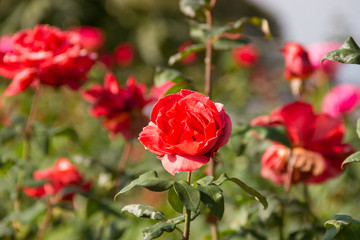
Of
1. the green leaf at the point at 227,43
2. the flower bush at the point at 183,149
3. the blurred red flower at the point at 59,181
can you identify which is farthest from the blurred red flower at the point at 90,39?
the green leaf at the point at 227,43

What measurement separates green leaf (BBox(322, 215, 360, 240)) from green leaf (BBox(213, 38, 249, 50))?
1.21 ft

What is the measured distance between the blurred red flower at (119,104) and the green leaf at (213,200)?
0.51 metres

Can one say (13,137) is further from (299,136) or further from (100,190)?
(299,136)

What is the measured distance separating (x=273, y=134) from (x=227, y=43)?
179mm

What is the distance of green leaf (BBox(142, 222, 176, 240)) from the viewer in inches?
18.6

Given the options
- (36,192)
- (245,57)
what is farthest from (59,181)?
(245,57)

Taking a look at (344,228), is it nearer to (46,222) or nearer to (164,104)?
(164,104)

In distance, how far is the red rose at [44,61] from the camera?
0.89 metres

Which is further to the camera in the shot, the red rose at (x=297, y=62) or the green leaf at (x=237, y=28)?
the red rose at (x=297, y=62)

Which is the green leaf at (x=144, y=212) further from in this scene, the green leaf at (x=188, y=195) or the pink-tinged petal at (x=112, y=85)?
the pink-tinged petal at (x=112, y=85)

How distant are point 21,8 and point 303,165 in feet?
20.5

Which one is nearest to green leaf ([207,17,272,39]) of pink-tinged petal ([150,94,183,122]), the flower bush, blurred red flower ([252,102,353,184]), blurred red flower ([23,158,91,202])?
the flower bush

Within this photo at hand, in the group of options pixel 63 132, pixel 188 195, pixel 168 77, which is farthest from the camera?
pixel 63 132

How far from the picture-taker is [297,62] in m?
0.84
